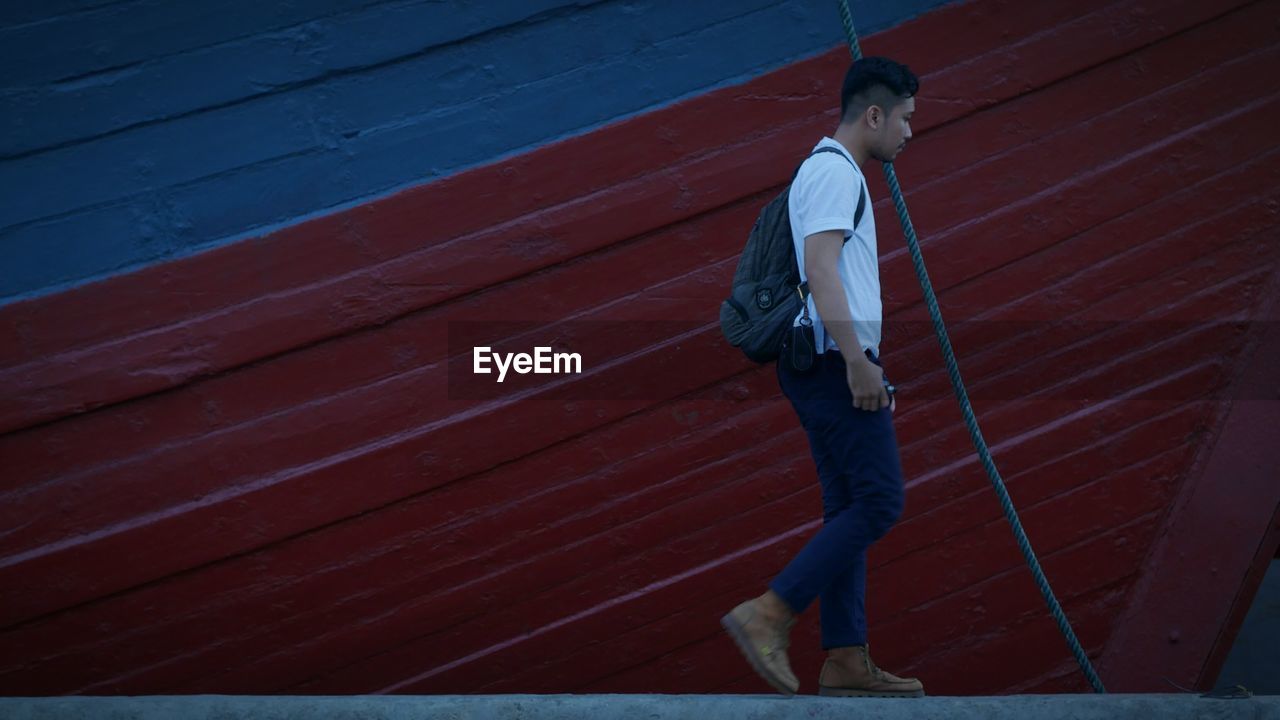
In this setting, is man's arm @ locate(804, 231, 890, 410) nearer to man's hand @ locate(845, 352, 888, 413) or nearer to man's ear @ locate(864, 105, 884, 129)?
man's hand @ locate(845, 352, 888, 413)

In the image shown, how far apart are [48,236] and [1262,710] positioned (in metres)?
2.96

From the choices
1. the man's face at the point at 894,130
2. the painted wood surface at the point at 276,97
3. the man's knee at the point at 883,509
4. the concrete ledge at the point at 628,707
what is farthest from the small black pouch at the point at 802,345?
the painted wood surface at the point at 276,97

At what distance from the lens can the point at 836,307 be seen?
7.30ft

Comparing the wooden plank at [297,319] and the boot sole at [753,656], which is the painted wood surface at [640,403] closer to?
the wooden plank at [297,319]

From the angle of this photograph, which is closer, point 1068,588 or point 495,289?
point 495,289

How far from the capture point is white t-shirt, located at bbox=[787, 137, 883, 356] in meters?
2.24

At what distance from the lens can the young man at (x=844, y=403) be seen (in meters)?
2.24

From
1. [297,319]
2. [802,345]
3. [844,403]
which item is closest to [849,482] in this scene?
[844,403]

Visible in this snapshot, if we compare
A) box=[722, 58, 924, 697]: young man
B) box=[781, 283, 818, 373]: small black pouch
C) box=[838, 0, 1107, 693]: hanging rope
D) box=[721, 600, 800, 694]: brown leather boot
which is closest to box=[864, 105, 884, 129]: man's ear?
box=[722, 58, 924, 697]: young man

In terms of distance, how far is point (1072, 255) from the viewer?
10.4 feet

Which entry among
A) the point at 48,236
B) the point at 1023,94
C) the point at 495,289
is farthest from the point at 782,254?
the point at 48,236

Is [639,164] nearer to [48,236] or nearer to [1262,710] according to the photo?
[48,236]

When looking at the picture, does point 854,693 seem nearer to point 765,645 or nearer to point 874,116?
point 765,645

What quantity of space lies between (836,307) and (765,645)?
72cm
